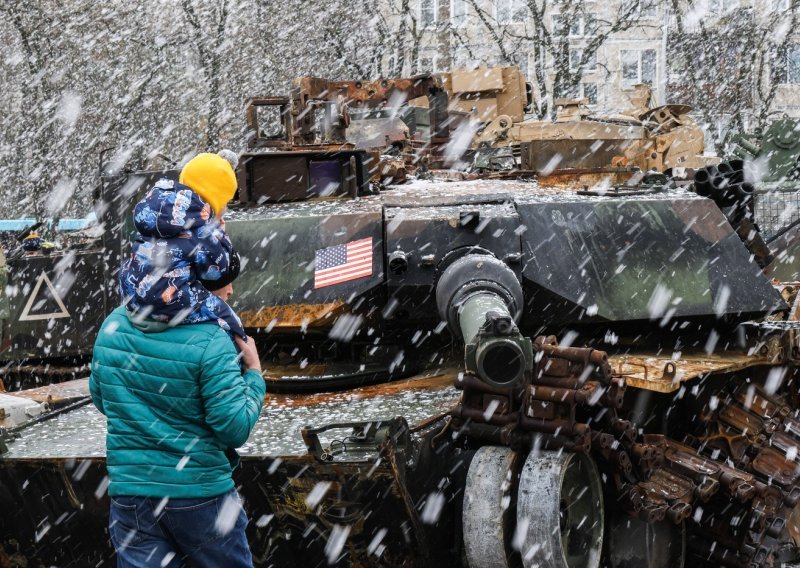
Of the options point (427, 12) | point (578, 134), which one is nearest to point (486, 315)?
point (578, 134)

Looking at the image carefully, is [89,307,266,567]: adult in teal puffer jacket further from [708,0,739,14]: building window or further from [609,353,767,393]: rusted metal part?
[708,0,739,14]: building window

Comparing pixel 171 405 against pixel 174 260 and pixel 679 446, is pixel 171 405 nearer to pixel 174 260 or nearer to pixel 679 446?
pixel 174 260

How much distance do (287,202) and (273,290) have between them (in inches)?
32.5

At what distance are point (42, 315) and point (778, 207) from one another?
9537 mm

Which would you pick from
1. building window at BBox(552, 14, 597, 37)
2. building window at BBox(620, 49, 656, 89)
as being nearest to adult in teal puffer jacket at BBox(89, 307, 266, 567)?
building window at BBox(552, 14, 597, 37)

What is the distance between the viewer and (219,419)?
9.86 feet

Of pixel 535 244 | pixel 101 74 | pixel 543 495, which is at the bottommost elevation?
pixel 101 74

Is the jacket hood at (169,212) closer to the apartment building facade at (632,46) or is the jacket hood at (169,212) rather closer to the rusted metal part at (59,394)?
the rusted metal part at (59,394)

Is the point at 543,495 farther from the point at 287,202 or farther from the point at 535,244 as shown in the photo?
the point at 287,202

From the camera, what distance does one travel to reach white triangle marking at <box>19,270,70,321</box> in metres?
7.55

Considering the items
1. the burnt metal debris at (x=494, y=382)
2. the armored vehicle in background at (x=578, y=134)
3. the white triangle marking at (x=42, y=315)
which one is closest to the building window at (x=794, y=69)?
the armored vehicle in background at (x=578, y=134)

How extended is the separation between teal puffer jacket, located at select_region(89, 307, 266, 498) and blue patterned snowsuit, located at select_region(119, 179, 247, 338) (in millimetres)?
57

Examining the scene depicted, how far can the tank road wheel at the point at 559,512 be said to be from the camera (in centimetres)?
388

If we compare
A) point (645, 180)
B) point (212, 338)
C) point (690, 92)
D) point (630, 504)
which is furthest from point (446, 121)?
point (690, 92)
